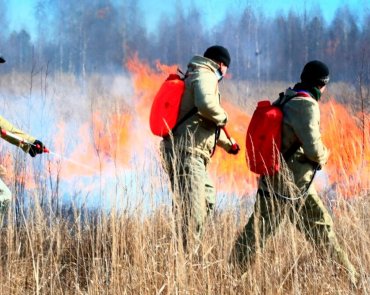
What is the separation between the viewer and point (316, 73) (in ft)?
11.4

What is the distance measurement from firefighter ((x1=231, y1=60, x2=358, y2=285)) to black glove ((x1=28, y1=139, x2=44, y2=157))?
62.2 inches

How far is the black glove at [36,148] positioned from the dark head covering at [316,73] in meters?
1.89

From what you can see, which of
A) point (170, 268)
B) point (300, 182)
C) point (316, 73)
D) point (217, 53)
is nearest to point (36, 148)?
point (217, 53)

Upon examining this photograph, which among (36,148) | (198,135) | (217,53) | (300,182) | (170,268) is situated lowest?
(170,268)

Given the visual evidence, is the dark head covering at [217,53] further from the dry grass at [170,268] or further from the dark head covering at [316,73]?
the dry grass at [170,268]

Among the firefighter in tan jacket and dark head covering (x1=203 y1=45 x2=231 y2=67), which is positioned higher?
dark head covering (x1=203 y1=45 x2=231 y2=67)

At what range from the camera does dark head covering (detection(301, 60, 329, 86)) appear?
3.49 metres

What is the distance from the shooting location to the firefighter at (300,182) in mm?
3295

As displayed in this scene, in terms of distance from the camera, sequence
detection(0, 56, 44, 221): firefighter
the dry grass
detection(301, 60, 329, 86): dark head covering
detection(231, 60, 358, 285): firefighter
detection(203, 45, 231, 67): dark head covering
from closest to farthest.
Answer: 1. the dry grass
2. detection(231, 60, 358, 285): firefighter
3. detection(301, 60, 329, 86): dark head covering
4. detection(203, 45, 231, 67): dark head covering
5. detection(0, 56, 44, 221): firefighter

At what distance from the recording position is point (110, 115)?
357cm

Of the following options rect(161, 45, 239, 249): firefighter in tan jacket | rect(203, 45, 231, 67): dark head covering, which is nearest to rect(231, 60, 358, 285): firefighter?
rect(161, 45, 239, 249): firefighter in tan jacket

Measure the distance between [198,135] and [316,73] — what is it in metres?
0.80

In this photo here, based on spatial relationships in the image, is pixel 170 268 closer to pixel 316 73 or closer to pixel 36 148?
pixel 316 73

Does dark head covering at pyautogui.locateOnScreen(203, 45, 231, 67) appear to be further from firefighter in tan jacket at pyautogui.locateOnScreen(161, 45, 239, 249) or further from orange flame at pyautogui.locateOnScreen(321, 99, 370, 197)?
orange flame at pyautogui.locateOnScreen(321, 99, 370, 197)
